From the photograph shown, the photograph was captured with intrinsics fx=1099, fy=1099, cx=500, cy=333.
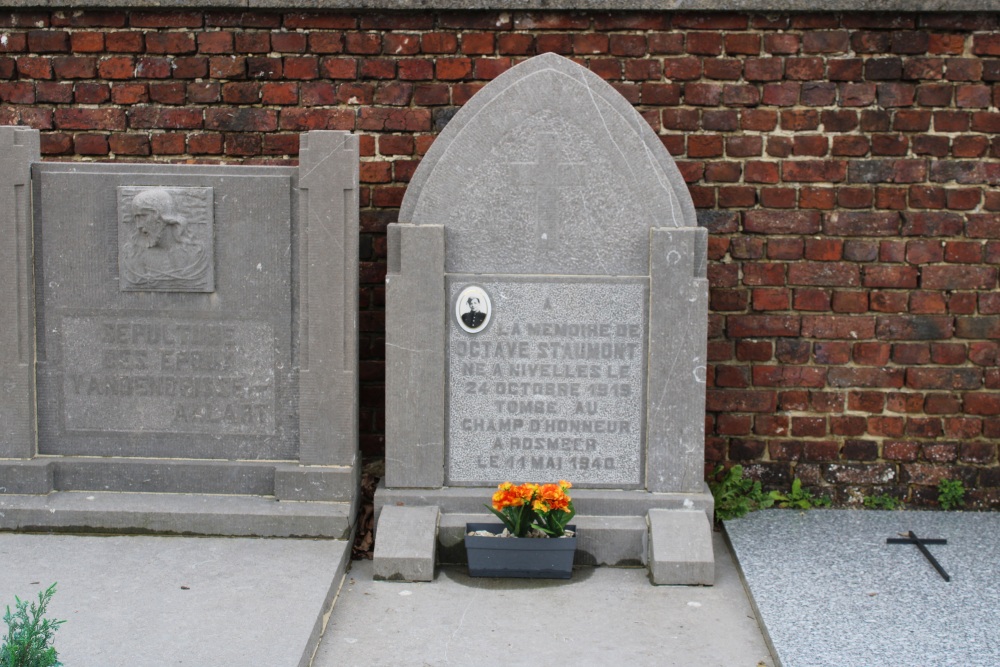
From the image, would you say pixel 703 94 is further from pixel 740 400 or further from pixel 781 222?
pixel 740 400

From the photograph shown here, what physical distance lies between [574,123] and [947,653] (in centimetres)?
242

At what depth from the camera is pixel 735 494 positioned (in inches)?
201

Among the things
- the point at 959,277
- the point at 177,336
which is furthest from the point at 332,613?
the point at 959,277

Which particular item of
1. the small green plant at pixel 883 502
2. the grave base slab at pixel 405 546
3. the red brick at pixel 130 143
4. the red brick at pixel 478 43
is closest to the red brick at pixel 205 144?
the red brick at pixel 130 143

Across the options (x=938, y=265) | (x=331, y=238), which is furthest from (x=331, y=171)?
(x=938, y=265)

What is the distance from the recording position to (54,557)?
4230 millimetres

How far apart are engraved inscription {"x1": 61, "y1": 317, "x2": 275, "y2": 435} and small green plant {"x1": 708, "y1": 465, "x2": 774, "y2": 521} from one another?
6.68 ft

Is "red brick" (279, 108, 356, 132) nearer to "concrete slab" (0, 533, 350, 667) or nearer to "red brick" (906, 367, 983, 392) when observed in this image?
"concrete slab" (0, 533, 350, 667)

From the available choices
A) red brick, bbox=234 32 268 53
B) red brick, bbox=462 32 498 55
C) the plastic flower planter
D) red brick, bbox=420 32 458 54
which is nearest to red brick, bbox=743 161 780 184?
red brick, bbox=462 32 498 55

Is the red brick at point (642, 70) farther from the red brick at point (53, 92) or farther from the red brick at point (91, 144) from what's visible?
the red brick at point (53, 92)

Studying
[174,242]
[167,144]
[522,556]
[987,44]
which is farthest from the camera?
[167,144]

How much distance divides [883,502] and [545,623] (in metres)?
2.12

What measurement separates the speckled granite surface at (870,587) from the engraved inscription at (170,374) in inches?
84.7

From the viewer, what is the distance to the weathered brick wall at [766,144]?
16.8 ft
